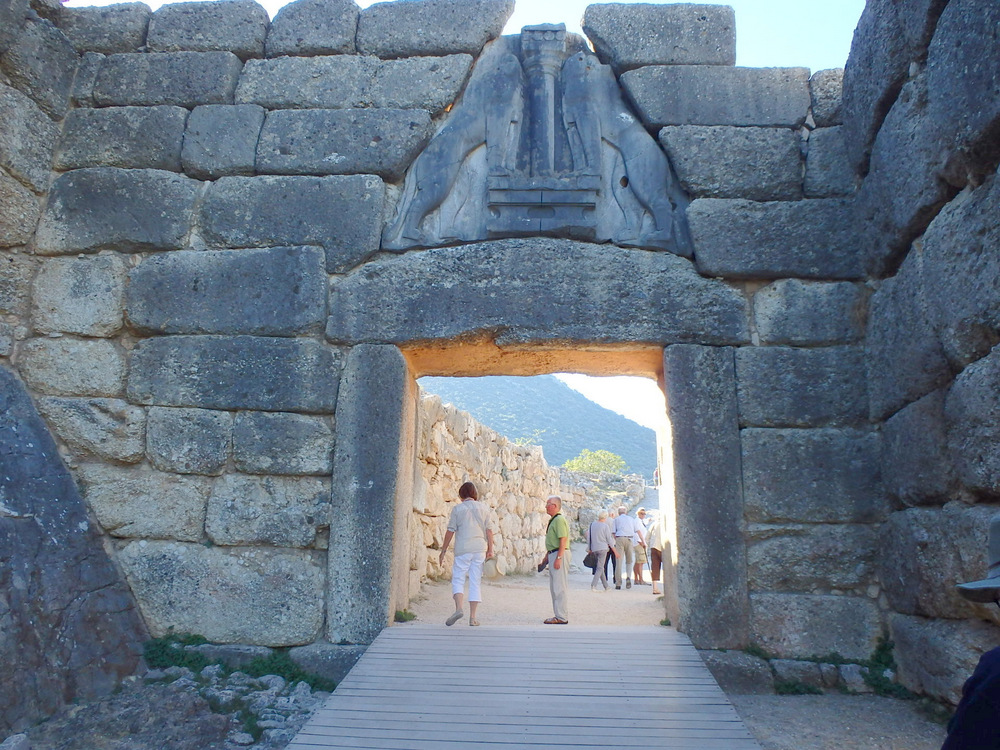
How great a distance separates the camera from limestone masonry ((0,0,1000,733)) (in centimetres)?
379

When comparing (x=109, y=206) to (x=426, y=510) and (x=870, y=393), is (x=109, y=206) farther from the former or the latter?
(x=870, y=393)

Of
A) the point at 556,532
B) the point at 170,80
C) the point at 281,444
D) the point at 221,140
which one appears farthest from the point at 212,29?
the point at 556,532

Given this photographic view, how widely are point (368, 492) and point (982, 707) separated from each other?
10.5ft

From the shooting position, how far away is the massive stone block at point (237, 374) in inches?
167

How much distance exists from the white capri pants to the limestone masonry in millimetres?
326

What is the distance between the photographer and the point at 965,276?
10.1 ft

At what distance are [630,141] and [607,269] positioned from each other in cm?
91

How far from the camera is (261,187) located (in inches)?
180

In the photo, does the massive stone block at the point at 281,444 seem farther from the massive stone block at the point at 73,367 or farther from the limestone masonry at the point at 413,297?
the massive stone block at the point at 73,367

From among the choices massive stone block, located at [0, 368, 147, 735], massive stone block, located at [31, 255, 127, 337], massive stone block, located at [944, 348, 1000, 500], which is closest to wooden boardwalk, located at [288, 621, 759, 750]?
massive stone block, located at [0, 368, 147, 735]

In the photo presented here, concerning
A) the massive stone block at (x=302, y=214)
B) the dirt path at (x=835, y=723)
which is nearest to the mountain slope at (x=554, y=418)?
the massive stone block at (x=302, y=214)

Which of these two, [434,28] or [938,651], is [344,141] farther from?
[938,651]

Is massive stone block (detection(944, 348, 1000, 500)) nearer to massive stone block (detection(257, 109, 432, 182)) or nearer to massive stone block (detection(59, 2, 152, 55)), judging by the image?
massive stone block (detection(257, 109, 432, 182))

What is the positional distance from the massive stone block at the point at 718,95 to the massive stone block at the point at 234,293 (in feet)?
7.47
